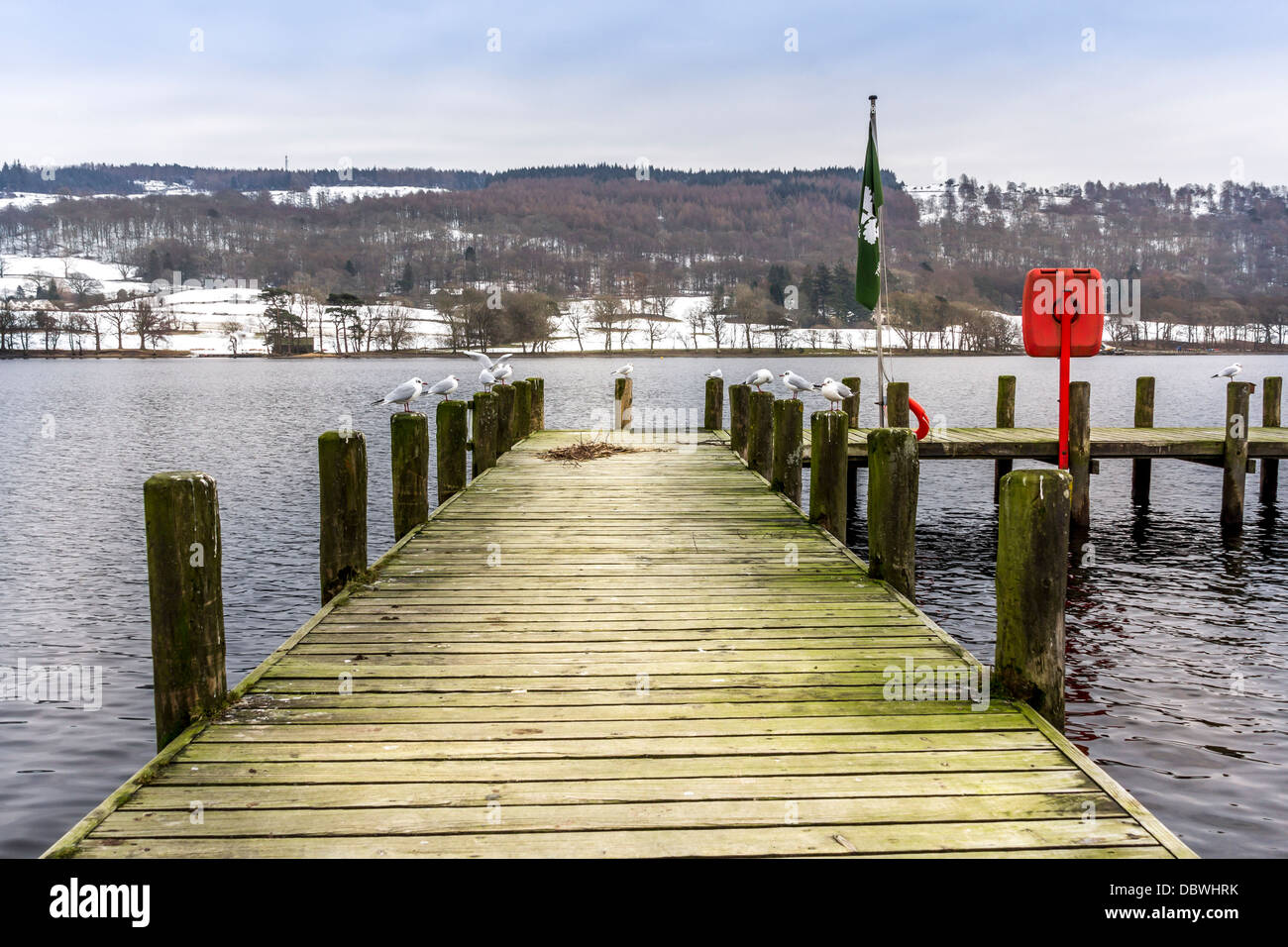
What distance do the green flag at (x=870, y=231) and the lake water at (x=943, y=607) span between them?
15.8 feet

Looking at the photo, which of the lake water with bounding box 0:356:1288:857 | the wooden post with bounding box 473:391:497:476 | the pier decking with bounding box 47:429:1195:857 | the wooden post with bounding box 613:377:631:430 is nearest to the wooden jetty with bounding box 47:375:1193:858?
the pier decking with bounding box 47:429:1195:857

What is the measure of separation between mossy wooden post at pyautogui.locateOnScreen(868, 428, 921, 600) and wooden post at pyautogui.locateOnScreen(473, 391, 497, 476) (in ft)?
26.5

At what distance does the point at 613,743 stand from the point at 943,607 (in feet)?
32.0

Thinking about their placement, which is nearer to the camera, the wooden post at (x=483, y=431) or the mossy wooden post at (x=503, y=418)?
the wooden post at (x=483, y=431)

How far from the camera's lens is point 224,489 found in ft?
82.4

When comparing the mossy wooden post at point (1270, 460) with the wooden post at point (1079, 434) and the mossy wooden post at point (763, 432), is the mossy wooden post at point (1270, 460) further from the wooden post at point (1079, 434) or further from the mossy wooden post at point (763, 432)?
the mossy wooden post at point (763, 432)

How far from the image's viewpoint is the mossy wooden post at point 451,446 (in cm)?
1241

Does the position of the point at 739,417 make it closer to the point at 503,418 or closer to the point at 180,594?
the point at 503,418

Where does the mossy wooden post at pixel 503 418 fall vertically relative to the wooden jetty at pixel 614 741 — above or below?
above

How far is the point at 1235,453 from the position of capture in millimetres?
17875

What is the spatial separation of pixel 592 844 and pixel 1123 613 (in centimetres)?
1165

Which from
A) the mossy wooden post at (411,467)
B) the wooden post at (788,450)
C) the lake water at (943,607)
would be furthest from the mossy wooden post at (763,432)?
the mossy wooden post at (411,467)
